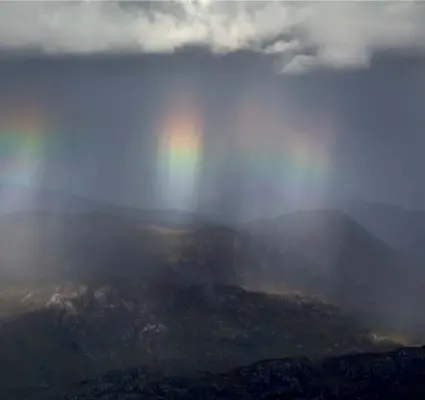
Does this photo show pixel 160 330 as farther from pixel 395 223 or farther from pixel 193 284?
pixel 395 223

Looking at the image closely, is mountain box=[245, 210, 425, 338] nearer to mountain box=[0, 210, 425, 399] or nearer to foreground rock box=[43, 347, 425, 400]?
mountain box=[0, 210, 425, 399]

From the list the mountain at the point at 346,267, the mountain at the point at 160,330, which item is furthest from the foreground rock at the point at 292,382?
the mountain at the point at 346,267

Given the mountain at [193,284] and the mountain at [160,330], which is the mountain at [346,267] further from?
the mountain at [160,330]

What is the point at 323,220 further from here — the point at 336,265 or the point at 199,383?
the point at 199,383

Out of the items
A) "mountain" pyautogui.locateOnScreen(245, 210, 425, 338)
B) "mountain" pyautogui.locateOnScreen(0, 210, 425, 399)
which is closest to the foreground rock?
"mountain" pyautogui.locateOnScreen(0, 210, 425, 399)

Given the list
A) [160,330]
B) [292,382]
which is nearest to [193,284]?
[160,330]
